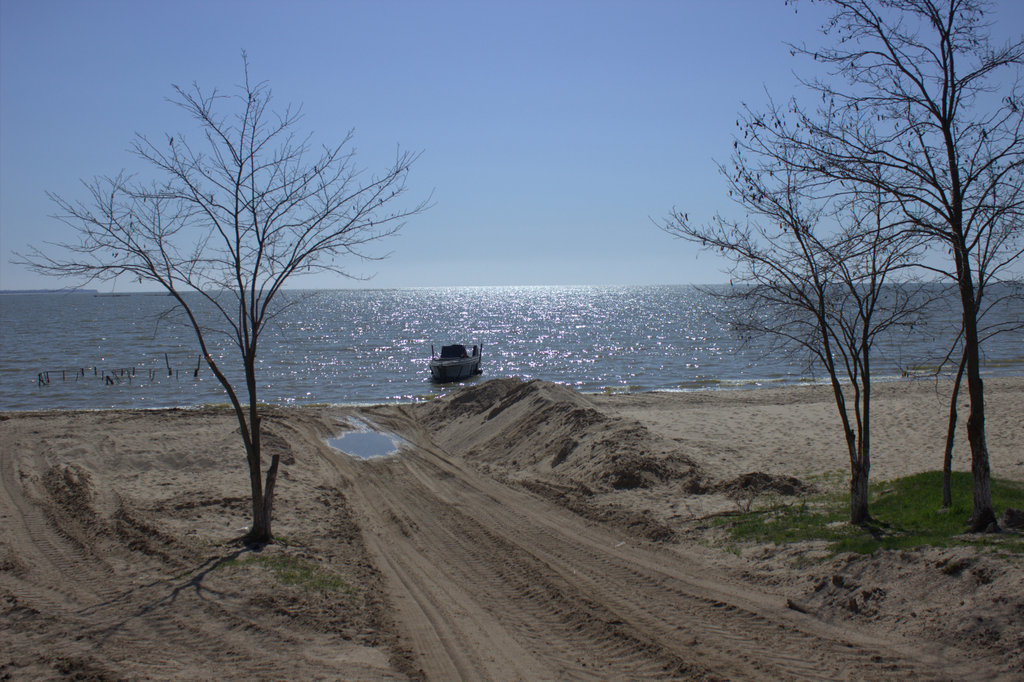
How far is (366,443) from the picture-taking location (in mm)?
20438

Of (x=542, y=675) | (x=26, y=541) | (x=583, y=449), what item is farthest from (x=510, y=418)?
(x=542, y=675)

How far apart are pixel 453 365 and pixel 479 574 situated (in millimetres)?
33244

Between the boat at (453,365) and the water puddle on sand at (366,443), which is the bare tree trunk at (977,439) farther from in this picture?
the boat at (453,365)

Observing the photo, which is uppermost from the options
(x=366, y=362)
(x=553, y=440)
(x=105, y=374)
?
(x=366, y=362)

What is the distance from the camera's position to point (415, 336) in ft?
280

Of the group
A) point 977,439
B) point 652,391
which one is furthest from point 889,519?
point 652,391

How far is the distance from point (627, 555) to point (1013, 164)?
6.79 m

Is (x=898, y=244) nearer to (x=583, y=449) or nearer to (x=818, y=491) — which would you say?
(x=818, y=491)

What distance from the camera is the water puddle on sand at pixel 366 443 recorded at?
1886 cm

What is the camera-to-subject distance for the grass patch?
8406mm

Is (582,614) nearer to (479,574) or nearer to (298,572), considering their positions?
(479,574)

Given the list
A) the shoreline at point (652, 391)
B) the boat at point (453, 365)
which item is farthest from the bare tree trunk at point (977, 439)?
the boat at point (453, 365)

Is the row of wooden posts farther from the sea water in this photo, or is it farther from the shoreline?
the shoreline

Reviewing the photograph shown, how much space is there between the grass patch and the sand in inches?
2.0
